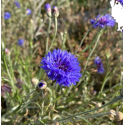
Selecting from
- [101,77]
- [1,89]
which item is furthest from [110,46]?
[1,89]

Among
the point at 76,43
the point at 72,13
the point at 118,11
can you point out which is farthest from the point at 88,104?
the point at 72,13

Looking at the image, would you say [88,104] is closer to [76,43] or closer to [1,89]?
[1,89]

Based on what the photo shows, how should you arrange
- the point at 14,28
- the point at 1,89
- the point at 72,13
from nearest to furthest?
the point at 1,89, the point at 14,28, the point at 72,13

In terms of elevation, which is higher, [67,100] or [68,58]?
[68,58]

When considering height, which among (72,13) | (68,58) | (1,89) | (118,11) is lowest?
(1,89)

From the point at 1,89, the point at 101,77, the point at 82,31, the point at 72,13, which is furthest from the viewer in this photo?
the point at 72,13

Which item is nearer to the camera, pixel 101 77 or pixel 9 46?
pixel 101 77

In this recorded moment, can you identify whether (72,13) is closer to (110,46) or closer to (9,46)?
(110,46)
